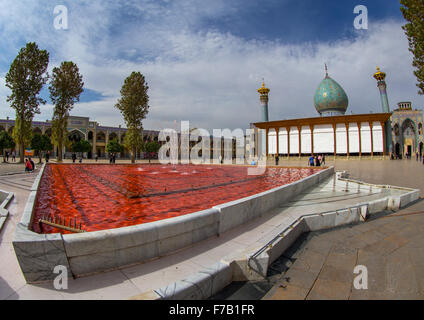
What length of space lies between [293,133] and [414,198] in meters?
33.5

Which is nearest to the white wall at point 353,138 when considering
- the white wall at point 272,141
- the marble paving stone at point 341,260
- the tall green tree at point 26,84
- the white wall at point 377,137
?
the white wall at point 377,137

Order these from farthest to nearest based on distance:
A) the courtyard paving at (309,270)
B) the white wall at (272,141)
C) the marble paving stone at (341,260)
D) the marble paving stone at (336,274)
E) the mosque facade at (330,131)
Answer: the white wall at (272,141)
the mosque facade at (330,131)
the marble paving stone at (341,260)
the marble paving stone at (336,274)
the courtyard paving at (309,270)

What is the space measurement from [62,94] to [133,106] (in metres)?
7.89

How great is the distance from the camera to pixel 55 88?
24.5 m

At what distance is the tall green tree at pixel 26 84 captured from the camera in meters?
23.1

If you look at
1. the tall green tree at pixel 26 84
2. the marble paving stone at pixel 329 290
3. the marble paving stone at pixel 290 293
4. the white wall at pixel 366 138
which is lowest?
the marble paving stone at pixel 290 293

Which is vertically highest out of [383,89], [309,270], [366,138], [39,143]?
[383,89]

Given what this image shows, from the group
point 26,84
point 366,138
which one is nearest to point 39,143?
point 26,84

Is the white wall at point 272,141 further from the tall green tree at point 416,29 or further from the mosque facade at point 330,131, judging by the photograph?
the tall green tree at point 416,29

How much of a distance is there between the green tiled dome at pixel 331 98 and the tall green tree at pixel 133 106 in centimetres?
3050

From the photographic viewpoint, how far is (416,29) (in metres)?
7.95

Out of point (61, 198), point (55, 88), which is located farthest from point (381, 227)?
point (55, 88)

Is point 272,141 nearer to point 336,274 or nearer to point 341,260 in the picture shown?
point 341,260
